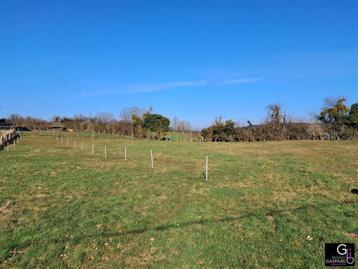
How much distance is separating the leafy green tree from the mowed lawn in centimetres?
4347

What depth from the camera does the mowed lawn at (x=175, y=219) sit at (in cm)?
627

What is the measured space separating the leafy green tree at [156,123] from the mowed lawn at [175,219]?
143 ft

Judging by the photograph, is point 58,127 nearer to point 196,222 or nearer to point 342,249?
point 196,222

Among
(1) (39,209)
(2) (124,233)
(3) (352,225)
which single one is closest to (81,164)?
(1) (39,209)

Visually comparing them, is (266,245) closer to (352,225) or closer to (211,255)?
(211,255)

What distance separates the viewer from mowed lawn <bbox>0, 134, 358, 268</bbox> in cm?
627

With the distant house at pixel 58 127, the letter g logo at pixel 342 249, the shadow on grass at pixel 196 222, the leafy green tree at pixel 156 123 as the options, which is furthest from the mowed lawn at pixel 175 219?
the distant house at pixel 58 127

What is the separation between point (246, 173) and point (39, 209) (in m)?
10.4

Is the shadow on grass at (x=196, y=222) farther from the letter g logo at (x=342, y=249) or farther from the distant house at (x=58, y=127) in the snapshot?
the distant house at (x=58, y=127)

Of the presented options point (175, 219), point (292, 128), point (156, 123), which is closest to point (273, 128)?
point (292, 128)

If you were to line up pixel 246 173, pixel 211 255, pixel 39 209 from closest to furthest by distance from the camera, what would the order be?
pixel 211 255 → pixel 39 209 → pixel 246 173

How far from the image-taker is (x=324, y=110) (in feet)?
154

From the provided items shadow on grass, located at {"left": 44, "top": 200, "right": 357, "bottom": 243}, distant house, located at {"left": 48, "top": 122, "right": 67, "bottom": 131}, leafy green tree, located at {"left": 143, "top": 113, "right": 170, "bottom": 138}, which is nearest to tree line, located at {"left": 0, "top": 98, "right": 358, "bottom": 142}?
leafy green tree, located at {"left": 143, "top": 113, "right": 170, "bottom": 138}

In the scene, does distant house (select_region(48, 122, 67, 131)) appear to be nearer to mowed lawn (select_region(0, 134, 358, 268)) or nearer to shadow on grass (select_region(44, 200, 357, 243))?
mowed lawn (select_region(0, 134, 358, 268))
